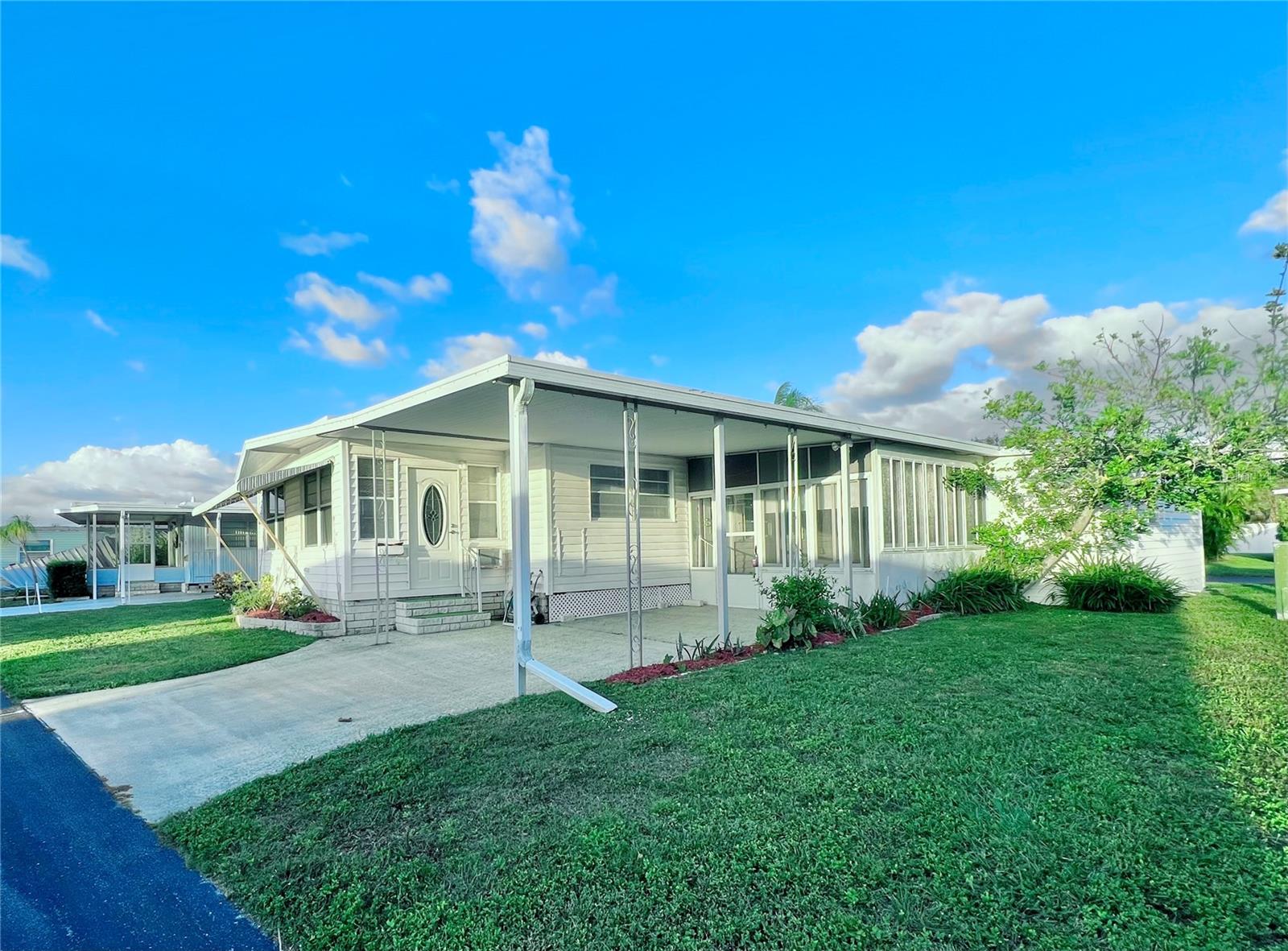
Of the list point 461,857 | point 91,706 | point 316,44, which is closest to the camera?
point 461,857

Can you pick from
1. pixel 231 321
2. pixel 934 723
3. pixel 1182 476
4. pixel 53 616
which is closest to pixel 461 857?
pixel 934 723

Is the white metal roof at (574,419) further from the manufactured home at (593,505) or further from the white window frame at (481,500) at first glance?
the white window frame at (481,500)

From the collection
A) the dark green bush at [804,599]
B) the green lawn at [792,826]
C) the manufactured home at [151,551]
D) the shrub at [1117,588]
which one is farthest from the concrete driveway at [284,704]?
the manufactured home at [151,551]

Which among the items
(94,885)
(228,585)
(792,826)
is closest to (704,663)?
(792,826)

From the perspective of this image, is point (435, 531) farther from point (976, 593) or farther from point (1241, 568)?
point (1241, 568)

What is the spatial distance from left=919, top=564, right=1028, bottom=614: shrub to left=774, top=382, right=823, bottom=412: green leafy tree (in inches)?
388

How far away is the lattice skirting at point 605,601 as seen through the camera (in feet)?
36.2

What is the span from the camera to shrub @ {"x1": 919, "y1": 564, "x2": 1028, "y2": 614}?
1088cm

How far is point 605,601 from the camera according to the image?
38.5ft

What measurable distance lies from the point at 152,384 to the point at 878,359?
2336cm

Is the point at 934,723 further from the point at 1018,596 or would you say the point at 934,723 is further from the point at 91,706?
the point at 1018,596

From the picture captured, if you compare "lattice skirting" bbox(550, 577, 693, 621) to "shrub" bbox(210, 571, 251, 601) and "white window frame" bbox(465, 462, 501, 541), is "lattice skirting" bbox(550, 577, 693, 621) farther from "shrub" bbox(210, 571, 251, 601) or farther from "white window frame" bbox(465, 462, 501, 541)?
"shrub" bbox(210, 571, 251, 601)

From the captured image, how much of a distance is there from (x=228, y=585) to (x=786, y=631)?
1563 cm

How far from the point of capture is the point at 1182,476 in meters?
11.1
